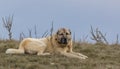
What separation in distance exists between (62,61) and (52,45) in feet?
6.41

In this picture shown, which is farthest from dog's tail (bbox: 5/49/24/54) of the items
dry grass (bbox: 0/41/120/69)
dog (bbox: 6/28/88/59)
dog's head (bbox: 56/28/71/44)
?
dog's head (bbox: 56/28/71/44)

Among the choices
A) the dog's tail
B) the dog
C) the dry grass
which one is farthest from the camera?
the dog

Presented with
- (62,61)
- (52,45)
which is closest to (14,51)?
(52,45)

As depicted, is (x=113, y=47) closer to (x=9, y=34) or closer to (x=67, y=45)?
(x=67, y=45)

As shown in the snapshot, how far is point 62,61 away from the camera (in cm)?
1323

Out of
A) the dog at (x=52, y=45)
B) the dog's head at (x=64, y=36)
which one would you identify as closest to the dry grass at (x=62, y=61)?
the dog at (x=52, y=45)

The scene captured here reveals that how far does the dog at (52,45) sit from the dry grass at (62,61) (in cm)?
47

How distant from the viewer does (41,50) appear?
14867mm

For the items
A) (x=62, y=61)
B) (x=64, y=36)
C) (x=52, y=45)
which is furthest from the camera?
(x=52, y=45)

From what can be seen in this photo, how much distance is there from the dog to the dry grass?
0.47 m

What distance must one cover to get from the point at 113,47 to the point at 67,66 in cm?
436

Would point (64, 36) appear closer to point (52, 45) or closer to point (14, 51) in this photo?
point (52, 45)

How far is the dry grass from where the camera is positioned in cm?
1242

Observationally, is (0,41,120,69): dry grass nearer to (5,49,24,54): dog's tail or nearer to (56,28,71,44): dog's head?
(5,49,24,54): dog's tail
